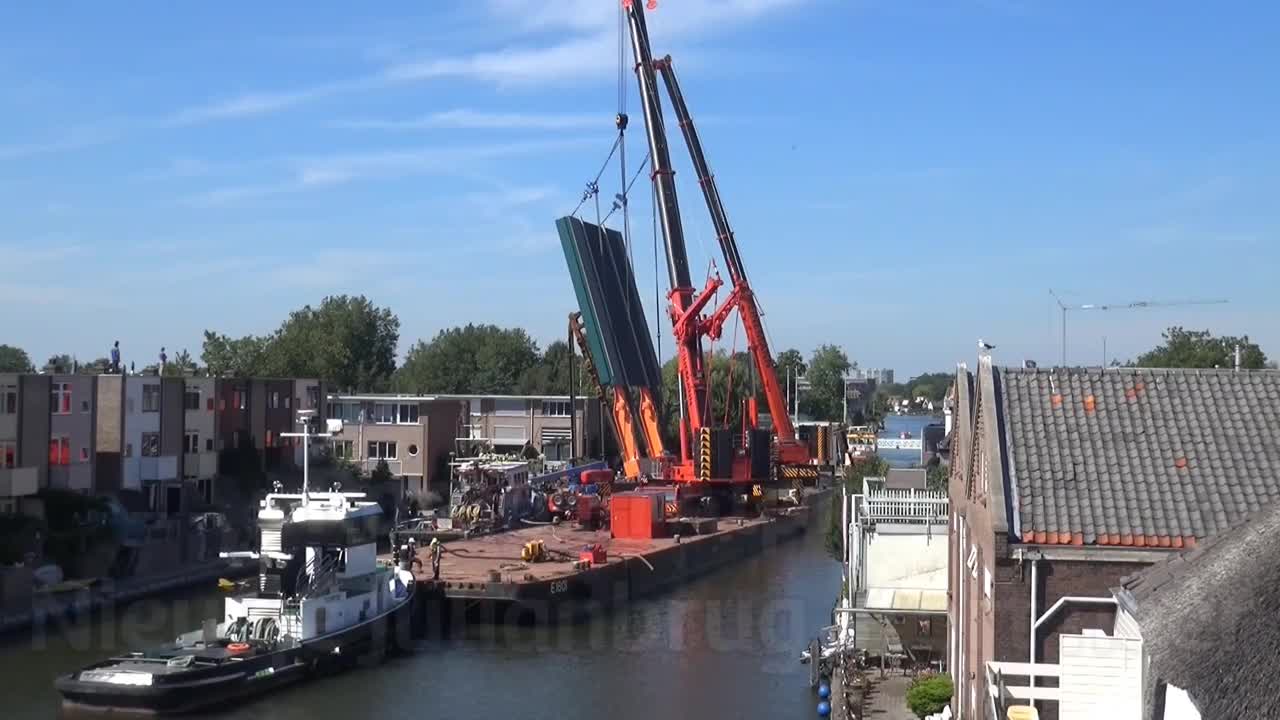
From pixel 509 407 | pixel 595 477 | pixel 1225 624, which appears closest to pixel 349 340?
pixel 509 407

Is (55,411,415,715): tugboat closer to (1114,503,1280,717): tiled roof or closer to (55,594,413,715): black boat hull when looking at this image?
(55,594,413,715): black boat hull

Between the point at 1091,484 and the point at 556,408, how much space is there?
57.4m

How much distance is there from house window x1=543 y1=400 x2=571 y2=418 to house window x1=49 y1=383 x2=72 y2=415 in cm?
3221

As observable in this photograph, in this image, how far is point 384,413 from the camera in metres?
59.0

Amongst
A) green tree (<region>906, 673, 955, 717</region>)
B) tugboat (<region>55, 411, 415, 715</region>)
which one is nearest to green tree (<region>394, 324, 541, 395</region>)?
tugboat (<region>55, 411, 415, 715</region>)

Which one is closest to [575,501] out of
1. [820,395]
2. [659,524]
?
[659,524]

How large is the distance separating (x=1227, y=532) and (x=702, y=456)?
4145 centimetres

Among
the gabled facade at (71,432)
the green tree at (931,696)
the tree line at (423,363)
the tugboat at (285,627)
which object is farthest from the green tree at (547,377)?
the green tree at (931,696)

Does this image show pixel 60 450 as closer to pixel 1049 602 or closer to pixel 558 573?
pixel 558 573

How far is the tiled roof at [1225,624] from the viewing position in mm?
7801

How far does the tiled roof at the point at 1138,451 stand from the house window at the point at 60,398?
31.0 meters

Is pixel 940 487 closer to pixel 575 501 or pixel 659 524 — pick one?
pixel 659 524

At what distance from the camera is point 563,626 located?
108 feet

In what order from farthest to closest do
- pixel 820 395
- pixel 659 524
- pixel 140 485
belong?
pixel 820 395 → pixel 659 524 → pixel 140 485
